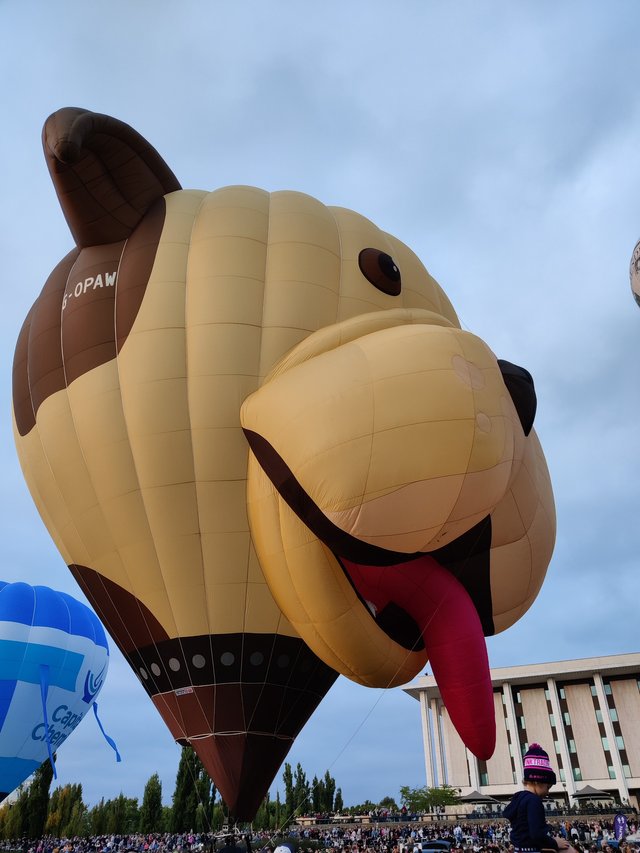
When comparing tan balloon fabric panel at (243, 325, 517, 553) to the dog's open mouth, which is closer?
tan balloon fabric panel at (243, 325, 517, 553)

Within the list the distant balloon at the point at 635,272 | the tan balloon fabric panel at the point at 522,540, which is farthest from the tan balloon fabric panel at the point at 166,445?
the distant balloon at the point at 635,272

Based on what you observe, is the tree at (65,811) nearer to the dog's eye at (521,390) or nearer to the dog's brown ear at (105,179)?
the dog's brown ear at (105,179)

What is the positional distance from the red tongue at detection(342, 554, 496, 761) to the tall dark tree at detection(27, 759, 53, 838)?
88.3 ft

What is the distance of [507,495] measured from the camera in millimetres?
8484

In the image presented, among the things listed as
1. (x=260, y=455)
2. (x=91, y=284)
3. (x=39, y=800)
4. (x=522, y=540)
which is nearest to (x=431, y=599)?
(x=522, y=540)

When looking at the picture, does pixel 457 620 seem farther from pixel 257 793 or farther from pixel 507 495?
pixel 257 793

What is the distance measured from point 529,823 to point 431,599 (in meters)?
4.75

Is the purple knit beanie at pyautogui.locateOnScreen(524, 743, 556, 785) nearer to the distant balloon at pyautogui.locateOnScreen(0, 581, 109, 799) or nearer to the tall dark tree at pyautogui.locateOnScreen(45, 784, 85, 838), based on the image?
the distant balloon at pyautogui.locateOnScreen(0, 581, 109, 799)

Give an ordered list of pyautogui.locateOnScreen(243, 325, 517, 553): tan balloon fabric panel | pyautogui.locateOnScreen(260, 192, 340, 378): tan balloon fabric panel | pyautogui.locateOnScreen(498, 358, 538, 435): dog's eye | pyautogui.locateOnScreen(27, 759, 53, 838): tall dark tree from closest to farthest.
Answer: pyautogui.locateOnScreen(243, 325, 517, 553): tan balloon fabric panel, pyautogui.locateOnScreen(498, 358, 538, 435): dog's eye, pyautogui.locateOnScreen(260, 192, 340, 378): tan balloon fabric panel, pyautogui.locateOnScreen(27, 759, 53, 838): tall dark tree

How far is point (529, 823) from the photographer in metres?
2.89

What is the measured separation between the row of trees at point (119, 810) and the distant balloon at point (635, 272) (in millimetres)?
21939

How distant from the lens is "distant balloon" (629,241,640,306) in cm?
2811

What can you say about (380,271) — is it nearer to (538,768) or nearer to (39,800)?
(538,768)

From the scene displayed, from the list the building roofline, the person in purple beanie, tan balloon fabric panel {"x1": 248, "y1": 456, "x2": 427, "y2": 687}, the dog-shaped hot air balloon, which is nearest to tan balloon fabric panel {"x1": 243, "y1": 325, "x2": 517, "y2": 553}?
the dog-shaped hot air balloon
